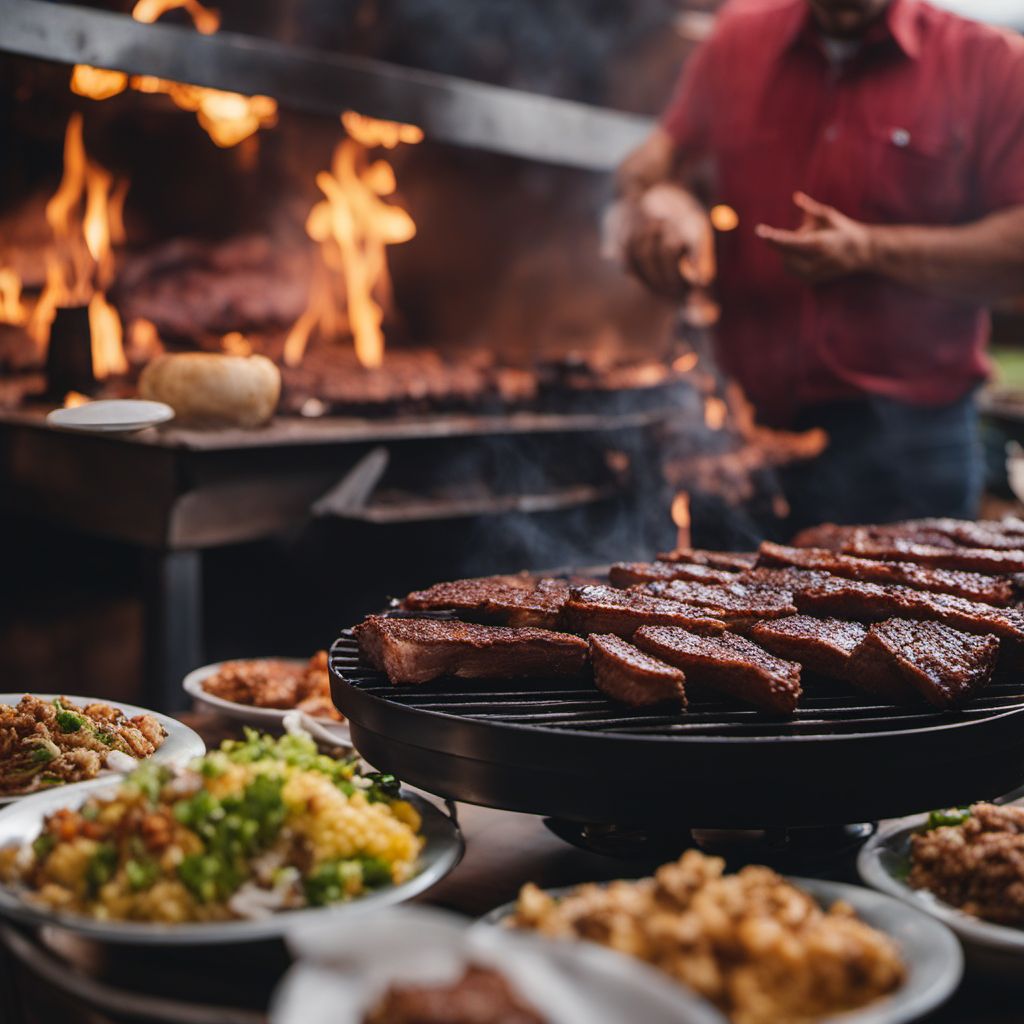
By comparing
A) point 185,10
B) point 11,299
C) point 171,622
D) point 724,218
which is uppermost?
point 185,10

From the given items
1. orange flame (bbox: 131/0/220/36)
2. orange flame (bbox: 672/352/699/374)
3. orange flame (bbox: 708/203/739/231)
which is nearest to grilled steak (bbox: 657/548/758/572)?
orange flame (bbox: 708/203/739/231)

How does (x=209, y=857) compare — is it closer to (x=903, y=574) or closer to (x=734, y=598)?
(x=734, y=598)

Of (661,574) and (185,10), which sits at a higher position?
(185,10)

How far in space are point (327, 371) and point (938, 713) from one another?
3672 millimetres

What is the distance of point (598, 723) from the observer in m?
2.08

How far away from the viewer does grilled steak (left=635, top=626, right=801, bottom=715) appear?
211cm

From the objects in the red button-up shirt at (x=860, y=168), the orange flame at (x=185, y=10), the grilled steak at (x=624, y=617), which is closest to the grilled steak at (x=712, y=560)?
the grilled steak at (x=624, y=617)

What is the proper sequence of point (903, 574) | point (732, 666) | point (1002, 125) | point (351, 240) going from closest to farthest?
point (732, 666)
point (903, 574)
point (1002, 125)
point (351, 240)

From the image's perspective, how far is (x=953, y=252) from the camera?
4.27 metres

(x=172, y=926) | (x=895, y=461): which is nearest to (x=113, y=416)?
(x=172, y=926)

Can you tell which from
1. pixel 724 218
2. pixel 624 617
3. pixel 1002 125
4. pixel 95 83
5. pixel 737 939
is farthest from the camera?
pixel 724 218

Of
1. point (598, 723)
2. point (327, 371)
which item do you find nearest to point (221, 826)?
point (598, 723)

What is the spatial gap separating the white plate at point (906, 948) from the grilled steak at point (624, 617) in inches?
25.1

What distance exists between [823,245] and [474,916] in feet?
9.13
